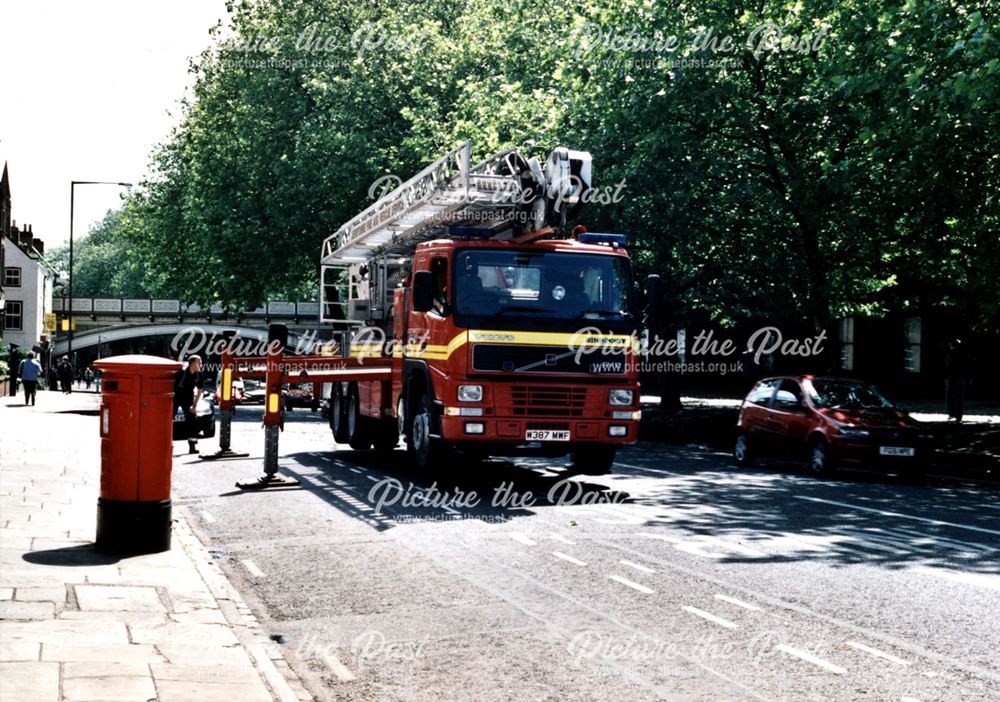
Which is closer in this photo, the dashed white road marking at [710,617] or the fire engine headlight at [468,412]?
the dashed white road marking at [710,617]

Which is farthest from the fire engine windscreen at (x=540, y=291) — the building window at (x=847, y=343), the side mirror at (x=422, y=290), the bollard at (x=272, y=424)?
the building window at (x=847, y=343)

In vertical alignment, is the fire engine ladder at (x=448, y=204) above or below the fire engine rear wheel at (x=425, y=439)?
above

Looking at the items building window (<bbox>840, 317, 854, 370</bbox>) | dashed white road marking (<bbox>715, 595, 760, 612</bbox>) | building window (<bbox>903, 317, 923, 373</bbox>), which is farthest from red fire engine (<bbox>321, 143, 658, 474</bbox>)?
building window (<bbox>840, 317, 854, 370</bbox>)

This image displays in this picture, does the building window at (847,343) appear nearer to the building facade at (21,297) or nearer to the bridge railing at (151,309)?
the bridge railing at (151,309)

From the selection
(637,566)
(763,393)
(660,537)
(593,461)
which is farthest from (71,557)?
(763,393)

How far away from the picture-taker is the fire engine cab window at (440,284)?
14.2 metres

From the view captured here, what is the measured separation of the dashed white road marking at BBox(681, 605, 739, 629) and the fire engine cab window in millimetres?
6981

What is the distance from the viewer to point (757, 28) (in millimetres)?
24484

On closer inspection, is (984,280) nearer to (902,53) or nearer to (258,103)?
(902,53)

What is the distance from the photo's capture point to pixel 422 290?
14180 mm

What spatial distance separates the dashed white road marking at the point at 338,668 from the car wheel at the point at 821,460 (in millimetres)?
12914

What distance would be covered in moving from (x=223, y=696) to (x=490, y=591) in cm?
321

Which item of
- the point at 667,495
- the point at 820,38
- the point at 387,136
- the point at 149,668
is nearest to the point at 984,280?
the point at 820,38

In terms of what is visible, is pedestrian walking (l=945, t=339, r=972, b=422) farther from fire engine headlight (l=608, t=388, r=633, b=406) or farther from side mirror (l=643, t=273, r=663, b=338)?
fire engine headlight (l=608, t=388, r=633, b=406)
